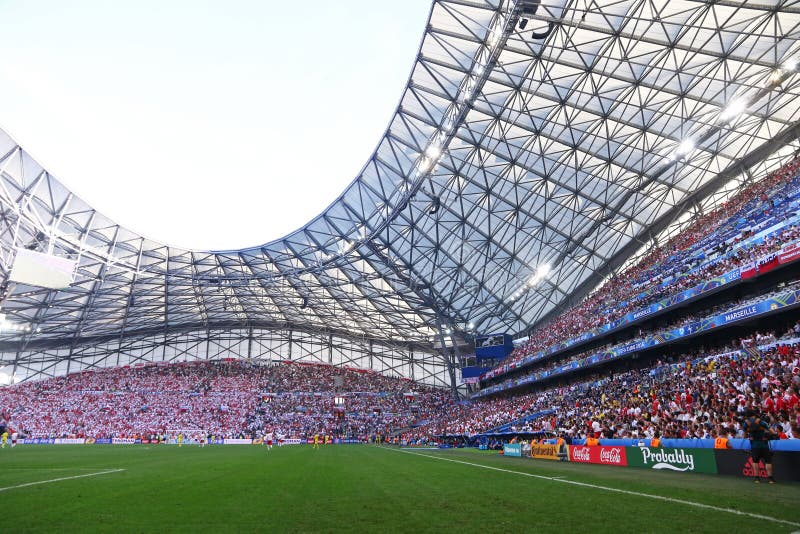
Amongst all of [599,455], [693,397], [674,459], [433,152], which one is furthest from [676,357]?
[433,152]

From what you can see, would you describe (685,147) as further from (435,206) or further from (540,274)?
(435,206)

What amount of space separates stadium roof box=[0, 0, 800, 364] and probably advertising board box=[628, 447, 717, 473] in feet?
60.9

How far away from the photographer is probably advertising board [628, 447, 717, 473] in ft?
42.6

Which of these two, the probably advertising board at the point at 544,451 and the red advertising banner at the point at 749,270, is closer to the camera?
the probably advertising board at the point at 544,451

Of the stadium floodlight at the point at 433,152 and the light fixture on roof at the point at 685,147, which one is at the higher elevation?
the stadium floodlight at the point at 433,152

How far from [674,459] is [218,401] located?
5934 cm

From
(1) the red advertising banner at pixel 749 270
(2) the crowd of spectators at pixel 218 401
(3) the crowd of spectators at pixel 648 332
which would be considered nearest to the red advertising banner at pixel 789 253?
(3) the crowd of spectators at pixel 648 332

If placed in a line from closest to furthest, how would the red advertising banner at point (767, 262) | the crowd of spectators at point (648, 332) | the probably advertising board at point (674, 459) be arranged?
the probably advertising board at point (674, 459), the red advertising banner at point (767, 262), the crowd of spectators at point (648, 332)

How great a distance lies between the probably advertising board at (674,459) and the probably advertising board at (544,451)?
5.47 metres

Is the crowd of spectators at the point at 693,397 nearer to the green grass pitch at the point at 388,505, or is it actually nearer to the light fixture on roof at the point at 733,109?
the green grass pitch at the point at 388,505

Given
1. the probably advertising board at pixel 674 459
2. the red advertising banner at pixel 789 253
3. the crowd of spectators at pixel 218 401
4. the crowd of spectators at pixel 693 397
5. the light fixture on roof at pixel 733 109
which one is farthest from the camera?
the crowd of spectators at pixel 218 401

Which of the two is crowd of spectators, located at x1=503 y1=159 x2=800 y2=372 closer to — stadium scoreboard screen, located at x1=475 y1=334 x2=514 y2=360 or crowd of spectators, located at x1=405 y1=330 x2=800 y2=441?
crowd of spectators, located at x1=405 y1=330 x2=800 y2=441

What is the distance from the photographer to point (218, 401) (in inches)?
2458

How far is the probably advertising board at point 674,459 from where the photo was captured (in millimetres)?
12984
